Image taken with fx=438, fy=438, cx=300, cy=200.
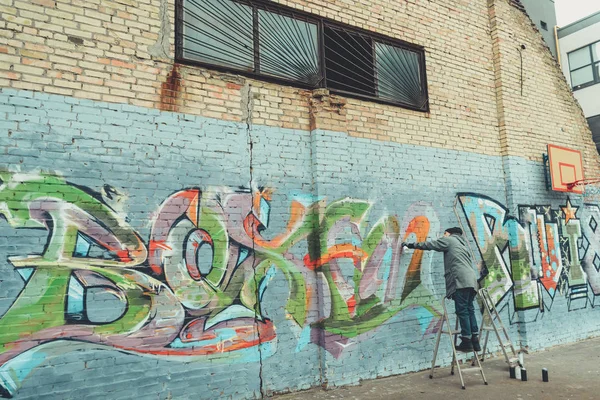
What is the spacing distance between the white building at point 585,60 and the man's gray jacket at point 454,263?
14674 millimetres

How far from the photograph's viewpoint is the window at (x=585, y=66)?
17500mm

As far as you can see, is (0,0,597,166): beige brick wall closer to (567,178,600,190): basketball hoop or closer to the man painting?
(567,178,600,190): basketball hoop

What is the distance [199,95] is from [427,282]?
3903mm

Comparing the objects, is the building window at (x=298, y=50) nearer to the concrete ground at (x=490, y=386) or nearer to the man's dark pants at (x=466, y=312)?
the man's dark pants at (x=466, y=312)

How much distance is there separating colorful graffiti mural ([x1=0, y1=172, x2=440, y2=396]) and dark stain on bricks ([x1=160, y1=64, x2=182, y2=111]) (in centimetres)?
Answer: 92

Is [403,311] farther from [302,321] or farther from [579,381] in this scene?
[579,381]

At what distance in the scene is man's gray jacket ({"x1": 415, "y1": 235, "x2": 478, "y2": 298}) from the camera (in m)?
5.50

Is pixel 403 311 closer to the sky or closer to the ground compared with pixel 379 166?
closer to the ground

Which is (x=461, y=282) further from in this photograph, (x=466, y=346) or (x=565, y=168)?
(x=565, y=168)

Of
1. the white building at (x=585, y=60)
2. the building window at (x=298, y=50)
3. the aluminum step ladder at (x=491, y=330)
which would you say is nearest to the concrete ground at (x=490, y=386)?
the aluminum step ladder at (x=491, y=330)

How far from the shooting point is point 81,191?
13.1 feet

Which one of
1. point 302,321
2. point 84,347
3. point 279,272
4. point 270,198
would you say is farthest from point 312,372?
point 84,347

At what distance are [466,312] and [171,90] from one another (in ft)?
14.4

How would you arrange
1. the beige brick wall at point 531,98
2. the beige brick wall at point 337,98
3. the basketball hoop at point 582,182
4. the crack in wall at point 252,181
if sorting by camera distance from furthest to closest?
the basketball hoop at point 582,182
the beige brick wall at point 531,98
the crack in wall at point 252,181
the beige brick wall at point 337,98
